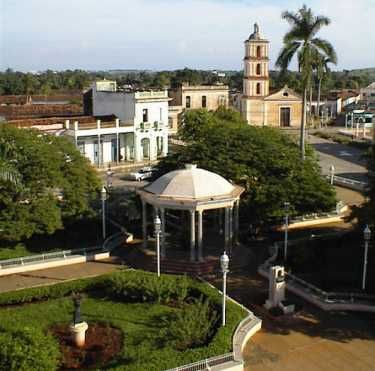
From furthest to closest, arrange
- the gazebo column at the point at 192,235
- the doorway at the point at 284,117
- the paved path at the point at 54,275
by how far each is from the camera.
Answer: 1. the doorway at the point at 284,117
2. the gazebo column at the point at 192,235
3. the paved path at the point at 54,275

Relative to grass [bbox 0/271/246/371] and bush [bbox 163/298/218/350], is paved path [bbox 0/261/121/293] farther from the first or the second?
bush [bbox 163/298/218/350]

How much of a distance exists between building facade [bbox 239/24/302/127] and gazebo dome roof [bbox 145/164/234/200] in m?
49.1

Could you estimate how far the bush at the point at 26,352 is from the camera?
14.7m

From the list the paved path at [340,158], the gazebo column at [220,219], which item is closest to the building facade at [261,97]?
the paved path at [340,158]

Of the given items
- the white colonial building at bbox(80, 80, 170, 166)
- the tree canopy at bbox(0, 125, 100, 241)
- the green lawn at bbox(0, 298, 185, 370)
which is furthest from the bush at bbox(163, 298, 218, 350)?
the white colonial building at bbox(80, 80, 170, 166)

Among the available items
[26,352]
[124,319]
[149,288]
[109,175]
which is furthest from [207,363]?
[109,175]

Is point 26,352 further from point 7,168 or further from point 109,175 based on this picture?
point 109,175

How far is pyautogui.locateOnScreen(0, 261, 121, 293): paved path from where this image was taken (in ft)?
79.6

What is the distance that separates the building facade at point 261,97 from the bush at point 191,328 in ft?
190

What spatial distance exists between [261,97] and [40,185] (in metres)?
55.1

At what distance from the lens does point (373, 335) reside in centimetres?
1966

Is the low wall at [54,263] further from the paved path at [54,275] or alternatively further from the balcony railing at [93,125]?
the balcony railing at [93,125]

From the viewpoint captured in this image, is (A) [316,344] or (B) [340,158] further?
(B) [340,158]

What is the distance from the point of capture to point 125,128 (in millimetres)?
53625
